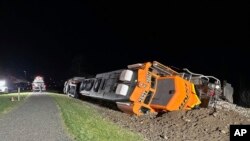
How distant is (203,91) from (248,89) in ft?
45.2

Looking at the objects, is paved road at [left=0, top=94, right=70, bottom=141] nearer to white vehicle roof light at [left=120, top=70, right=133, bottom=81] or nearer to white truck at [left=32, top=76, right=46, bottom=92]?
white vehicle roof light at [left=120, top=70, right=133, bottom=81]

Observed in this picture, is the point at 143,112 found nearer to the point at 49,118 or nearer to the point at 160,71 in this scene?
the point at 160,71

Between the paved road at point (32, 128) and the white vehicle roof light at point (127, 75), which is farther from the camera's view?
the white vehicle roof light at point (127, 75)

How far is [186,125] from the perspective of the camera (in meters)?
14.7

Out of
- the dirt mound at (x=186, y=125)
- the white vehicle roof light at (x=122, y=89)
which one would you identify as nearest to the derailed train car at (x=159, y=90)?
the white vehicle roof light at (x=122, y=89)

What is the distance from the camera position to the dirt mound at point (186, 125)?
13.3m

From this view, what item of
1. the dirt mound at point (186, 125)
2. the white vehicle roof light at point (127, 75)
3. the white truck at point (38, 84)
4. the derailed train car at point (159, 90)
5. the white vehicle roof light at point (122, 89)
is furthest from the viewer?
the white truck at point (38, 84)

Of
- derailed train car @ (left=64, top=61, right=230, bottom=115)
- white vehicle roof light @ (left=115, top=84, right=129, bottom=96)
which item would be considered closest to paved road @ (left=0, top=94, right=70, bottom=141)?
white vehicle roof light @ (left=115, top=84, right=129, bottom=96)

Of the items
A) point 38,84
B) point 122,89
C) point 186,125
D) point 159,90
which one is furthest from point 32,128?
point 38,84

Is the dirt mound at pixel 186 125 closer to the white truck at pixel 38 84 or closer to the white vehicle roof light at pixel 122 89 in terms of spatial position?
the white vehicle roof light at pixel 122 89

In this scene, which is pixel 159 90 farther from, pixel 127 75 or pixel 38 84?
pixel 38 84

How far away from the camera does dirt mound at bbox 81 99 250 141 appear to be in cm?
1329

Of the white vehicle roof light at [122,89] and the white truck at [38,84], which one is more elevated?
the white truck at [38,84]

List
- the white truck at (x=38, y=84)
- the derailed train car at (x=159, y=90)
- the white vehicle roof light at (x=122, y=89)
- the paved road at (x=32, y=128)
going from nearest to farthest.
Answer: the paved road at (x=32, y=128)
the derailed train car at (x=159, y=90)
the white vehicle roof light at (x=122, y=89)
the white truck at (x=38, y=84)
